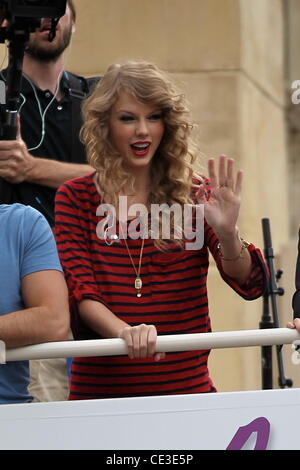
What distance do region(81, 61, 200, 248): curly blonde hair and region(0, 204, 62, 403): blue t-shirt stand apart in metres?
0.37

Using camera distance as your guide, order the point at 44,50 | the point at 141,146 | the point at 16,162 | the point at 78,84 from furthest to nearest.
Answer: the point at 78,84 → the point at 44,50 → the point at 16,162 → the point at 141,146

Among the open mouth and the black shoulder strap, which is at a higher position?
the black shoulder strap

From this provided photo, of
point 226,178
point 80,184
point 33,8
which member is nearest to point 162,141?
point 80,184

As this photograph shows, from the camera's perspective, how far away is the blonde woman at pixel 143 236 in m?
3.72

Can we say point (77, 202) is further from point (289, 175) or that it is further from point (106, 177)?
point (289, 175)

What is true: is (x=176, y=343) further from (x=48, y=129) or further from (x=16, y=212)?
(x=48, y=129)

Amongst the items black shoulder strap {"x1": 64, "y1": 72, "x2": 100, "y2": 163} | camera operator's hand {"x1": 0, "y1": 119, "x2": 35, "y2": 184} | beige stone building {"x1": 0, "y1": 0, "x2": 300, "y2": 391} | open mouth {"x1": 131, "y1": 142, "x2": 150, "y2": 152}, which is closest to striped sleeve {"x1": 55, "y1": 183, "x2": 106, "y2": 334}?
open mouth {"x1": 131, "y1": 142, "x2": 150, "y2": 152}

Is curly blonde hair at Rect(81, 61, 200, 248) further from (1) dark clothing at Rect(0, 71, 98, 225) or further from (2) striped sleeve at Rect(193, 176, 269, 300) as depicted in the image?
(1) dark clothing at Rect(0, 71, 98, 225)

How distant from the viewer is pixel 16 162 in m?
4.43


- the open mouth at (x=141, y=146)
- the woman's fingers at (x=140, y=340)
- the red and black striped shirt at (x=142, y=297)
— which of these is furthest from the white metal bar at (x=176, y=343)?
the open mouth at (x=141, y=146)

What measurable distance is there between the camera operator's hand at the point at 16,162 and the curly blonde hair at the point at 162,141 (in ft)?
1.42

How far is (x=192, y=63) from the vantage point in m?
7.54

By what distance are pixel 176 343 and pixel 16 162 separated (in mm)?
1370

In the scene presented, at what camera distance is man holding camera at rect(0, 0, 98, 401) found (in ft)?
14.8
